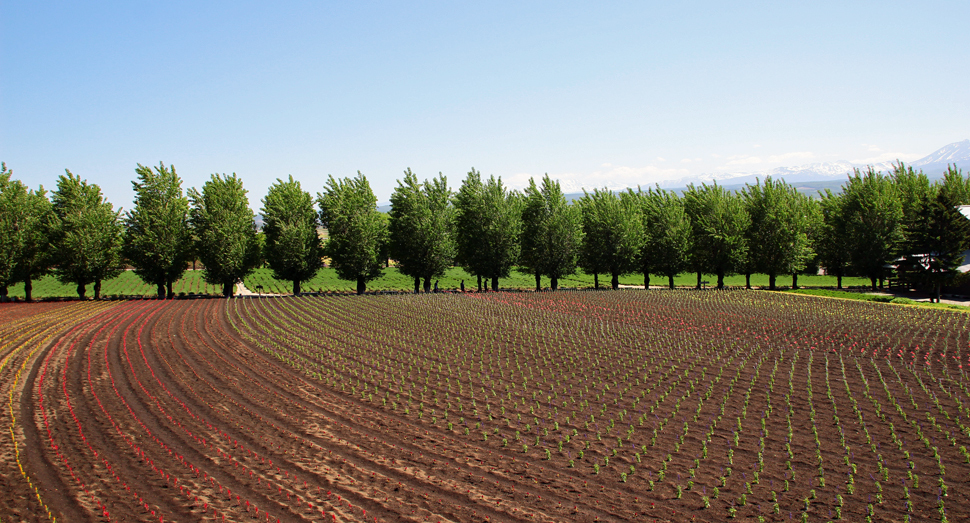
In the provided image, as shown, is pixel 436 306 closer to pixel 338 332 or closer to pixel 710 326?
pixel 338 332

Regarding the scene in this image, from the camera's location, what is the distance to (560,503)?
451 inches

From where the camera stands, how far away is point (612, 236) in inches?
2403

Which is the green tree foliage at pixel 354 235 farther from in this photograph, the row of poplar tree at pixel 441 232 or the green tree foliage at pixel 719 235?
the green tree foliage at pixel 719 235

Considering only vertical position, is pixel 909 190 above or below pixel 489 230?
above

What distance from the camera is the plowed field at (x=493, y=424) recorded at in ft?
37.7

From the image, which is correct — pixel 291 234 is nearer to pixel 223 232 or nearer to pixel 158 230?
pixel 223 232

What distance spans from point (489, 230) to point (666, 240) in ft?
67.0

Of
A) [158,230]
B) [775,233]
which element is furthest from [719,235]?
[158,230]

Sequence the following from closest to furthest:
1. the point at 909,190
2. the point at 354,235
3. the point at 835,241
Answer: the point at 354,235 → the point at 835,241 → the point at 909,190

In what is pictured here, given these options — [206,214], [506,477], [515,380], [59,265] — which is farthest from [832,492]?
[59,265]

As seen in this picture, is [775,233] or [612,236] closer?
[775,233]

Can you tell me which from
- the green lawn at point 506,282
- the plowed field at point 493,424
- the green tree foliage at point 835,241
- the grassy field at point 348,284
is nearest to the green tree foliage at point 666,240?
the grassy field at point 348,284

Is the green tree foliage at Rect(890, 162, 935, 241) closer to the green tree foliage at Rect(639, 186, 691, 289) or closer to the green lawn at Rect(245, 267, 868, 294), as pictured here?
the green lawn at Rect(245, 267, 868, 294)

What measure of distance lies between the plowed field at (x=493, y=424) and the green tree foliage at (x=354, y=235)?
85.6ft
